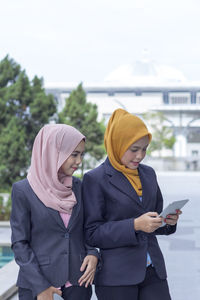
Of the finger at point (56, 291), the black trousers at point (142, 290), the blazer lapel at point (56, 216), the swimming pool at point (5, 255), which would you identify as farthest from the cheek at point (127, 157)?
the swimming pool at point (5, 255)

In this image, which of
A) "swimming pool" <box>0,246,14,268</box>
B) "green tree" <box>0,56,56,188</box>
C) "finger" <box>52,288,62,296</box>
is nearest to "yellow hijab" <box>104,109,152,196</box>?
"finger" <box>52,288,62,296</box>

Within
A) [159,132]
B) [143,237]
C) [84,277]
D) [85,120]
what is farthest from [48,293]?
[159,132]

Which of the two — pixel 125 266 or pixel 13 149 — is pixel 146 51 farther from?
pixel 125 266

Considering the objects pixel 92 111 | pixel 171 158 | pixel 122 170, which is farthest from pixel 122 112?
pixel 171 158

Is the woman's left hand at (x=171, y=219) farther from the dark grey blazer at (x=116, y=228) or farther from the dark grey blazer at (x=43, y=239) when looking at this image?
the dark grey blazer at (x=43, y=239)

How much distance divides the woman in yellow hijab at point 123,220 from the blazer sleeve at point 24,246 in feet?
0.93

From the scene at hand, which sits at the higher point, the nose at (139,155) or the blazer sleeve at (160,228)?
the nose at (139,155)

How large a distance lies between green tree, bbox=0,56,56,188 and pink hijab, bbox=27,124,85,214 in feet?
32.9

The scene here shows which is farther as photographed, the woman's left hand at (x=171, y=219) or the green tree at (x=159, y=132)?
the green tree at (x=159, y=132)

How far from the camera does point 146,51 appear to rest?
128750 mm

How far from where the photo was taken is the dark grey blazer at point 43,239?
8.24 feet

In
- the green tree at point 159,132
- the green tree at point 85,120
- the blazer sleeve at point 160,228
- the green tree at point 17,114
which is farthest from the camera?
the green tree at point 159,132

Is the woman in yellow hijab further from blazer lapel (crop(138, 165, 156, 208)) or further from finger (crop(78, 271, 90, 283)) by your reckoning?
finger (crop(78, 271, 90, 283))

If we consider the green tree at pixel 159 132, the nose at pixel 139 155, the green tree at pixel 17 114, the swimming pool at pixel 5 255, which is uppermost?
the nose at pixel 139 155
